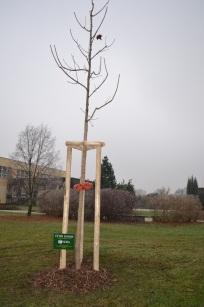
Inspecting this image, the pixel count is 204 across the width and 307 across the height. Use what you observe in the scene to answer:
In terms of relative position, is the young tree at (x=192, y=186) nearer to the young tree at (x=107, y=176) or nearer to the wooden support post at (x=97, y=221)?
the young tree at (x=107, y=176)

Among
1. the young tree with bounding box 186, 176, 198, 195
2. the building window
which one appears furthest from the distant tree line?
the young tree with bounding box 186, 176, 198, 195

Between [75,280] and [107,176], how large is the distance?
34.2 m

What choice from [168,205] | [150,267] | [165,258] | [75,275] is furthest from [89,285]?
[168,205]

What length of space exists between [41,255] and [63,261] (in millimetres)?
1951

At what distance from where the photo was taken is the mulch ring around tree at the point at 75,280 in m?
7.21

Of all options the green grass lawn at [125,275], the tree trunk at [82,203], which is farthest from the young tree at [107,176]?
the tree trunk at [82,203]

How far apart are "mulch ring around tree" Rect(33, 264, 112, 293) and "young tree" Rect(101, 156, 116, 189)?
107ft

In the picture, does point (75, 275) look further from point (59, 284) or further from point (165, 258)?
point (165, 258)

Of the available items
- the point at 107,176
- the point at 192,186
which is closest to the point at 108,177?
the point at 107,176

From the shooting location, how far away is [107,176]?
41.6 meters

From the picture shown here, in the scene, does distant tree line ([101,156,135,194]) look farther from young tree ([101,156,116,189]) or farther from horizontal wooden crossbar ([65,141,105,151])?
horizontal wooden crossbar ([65,141,105,151])

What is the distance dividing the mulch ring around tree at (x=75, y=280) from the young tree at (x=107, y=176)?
32.6 m

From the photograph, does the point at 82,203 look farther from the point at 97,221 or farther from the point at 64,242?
the point at 64,242

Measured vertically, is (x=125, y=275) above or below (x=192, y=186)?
below
